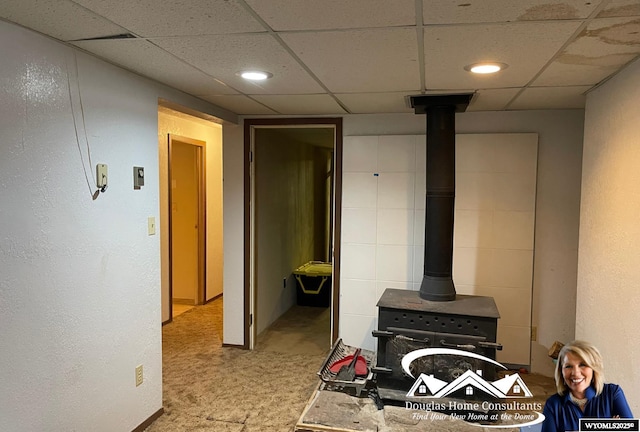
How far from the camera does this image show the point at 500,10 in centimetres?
151

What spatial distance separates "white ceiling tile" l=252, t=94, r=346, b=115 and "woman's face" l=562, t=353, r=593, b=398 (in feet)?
6.97

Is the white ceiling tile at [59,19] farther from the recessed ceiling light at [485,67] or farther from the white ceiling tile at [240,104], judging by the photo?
the recessed ceiling light at [485,67]

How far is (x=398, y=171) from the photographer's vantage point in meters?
3.59

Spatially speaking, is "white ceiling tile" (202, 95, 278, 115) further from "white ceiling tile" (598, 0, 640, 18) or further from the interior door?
"white ceiling tile" (598, 0, 640, 18)

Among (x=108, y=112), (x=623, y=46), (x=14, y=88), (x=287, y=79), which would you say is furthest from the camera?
(x=287, y=79)

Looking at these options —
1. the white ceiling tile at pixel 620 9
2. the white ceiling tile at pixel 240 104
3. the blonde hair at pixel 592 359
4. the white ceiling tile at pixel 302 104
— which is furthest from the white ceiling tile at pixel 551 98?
the white ceiling tile at pixel 240 104

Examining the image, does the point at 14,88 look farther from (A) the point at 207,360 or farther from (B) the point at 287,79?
(A) the point at 207,360

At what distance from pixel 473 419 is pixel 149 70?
2609 millimetres

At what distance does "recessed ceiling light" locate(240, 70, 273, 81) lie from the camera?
237cm

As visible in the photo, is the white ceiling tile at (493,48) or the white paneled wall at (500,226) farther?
the white paneled wall at (500,226)

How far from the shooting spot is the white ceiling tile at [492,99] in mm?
2773

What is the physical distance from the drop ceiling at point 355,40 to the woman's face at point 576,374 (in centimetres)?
123

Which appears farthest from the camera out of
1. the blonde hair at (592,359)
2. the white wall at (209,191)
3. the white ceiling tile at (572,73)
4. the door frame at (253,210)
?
the white wall at (209,191)

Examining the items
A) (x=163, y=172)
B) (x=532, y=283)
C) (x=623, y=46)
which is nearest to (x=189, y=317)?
(x=163, y=172)
